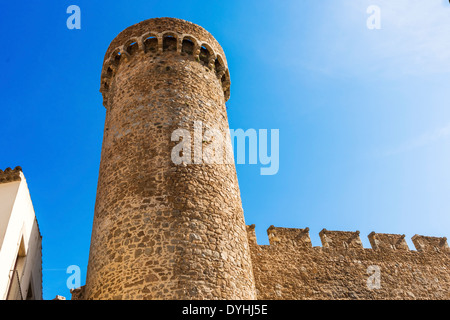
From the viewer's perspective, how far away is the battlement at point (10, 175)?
971 centimetres

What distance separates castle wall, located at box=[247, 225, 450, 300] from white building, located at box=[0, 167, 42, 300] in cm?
635

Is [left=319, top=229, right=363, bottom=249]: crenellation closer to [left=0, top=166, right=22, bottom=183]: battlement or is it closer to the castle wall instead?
the castle wall

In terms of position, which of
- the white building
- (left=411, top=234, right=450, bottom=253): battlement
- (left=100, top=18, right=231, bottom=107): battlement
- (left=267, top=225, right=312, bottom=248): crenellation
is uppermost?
(left=100, top=18, right=231, bottom=107): battlement

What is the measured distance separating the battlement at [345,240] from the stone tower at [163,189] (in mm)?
3324

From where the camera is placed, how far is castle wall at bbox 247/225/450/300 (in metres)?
12.6

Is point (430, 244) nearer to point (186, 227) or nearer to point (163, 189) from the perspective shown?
point (186, 227)

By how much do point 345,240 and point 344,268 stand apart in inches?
46.0

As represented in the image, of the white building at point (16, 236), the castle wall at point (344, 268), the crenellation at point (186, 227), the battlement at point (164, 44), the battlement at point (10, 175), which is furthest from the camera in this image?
the castle wall at point (344, 268)

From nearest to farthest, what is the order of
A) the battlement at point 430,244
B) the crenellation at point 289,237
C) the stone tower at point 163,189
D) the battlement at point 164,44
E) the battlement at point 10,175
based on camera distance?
1. the stone tower at point 163,189
2. the battlement at point 10,175
3. the battlement at point 164,44
4. the crenellation at point 289,237
5. the battlement at point 430,244

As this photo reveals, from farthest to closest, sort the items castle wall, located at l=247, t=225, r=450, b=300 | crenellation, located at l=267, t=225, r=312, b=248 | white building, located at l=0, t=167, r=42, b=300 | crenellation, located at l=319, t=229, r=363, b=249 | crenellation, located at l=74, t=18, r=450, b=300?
crenellation, located at l=319, t=229, r=363, b=249, crenellation, located at l=267, t=225, r=312, b=248, castle wall, located at l=247, t=225, r=450, b=300, white building, located at l=0, t=167, r=42, b=300, crenellation, located at l=74, t=18, r=450, b=300

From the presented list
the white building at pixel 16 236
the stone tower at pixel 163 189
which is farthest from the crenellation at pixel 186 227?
the white building at pixel 16 236

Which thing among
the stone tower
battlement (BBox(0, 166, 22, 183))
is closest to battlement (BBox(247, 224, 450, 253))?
the stone tower

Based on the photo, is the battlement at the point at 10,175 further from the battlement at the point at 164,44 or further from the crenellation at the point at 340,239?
the crenellation at the point at 340,239
